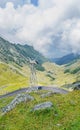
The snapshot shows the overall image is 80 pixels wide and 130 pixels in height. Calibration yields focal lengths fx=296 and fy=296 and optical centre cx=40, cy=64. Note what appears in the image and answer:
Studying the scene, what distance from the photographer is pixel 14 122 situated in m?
44.3

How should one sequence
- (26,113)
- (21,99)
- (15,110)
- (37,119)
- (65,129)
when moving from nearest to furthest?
(65,129) < (37,119) < (26,113) < (15,110) < (21,99)

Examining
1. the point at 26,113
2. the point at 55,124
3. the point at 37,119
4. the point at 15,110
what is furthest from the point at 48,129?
the point at 15,110

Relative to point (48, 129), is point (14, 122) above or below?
above

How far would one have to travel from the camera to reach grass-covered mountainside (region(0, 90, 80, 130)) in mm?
40031

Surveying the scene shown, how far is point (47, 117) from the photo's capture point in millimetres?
43594

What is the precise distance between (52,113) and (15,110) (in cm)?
842

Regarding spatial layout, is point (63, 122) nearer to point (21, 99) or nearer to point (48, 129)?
point (48, 129)

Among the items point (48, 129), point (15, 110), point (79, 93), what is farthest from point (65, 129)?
point (79, 93)

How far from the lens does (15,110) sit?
50156 mm

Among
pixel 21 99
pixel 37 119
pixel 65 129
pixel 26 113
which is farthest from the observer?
pixel 21 99

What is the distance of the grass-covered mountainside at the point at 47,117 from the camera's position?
4003 centimetres

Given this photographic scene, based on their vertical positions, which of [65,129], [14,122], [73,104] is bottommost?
[65,129]

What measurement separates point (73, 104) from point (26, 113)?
7.72 meters

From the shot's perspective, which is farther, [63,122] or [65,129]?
[63,122]
